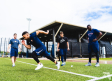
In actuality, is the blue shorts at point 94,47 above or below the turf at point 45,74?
above

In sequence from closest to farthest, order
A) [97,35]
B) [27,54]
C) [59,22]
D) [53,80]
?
[53,80] → [97,35] → [59,22] → [27,54]

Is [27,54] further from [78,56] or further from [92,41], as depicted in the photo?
[92,41]

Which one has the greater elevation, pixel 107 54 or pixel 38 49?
pixel 38 49

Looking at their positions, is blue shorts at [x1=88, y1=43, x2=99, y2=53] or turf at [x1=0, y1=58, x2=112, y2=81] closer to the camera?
turf at [x1=0, y1=58, x2=112, y2=81]

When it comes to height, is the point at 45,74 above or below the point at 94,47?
below

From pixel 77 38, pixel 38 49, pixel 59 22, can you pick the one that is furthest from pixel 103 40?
pixel 38 49

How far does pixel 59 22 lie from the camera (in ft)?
53.4

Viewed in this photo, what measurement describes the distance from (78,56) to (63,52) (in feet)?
43.3

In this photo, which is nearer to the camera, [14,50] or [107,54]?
[14,50]

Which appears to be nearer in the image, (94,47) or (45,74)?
(45,74)

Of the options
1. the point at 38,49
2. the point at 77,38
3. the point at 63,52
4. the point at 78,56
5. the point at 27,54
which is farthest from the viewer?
the point at 27,54

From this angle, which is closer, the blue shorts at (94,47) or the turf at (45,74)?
the turf at (45,74)

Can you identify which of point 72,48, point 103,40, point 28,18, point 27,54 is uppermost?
point 28,18

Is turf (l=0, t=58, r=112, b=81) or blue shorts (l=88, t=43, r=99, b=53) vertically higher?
blue shorts (l=88, t=43, r=99, b=53)
